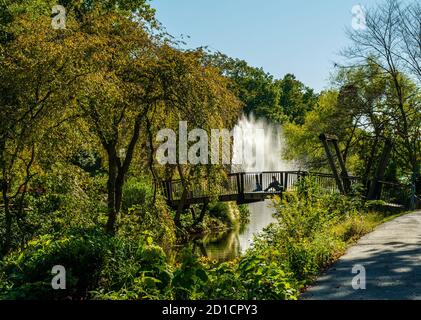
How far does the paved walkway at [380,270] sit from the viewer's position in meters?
8.09

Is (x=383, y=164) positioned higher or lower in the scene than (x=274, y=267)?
higher

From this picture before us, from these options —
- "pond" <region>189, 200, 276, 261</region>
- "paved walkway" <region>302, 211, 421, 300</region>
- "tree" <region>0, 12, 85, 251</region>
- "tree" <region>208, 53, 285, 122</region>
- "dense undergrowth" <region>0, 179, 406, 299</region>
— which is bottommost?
"pond" <region>189, 200, 276, 261</region>

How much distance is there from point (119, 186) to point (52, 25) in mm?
5065

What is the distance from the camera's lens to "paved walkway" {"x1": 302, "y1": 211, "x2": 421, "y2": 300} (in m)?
8.09

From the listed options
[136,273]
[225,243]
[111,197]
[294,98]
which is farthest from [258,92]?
[136,273]

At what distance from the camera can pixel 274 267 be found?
27.2ft

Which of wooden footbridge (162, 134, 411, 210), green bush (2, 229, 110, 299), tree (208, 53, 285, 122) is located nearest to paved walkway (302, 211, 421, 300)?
green bush (2, 229, 110, 299)

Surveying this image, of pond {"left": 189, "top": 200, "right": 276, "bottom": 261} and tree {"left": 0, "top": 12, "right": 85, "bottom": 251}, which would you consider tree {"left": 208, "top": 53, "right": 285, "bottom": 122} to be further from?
tree {"left": 0, "top": 12, "right": 85, "bottom": 251}

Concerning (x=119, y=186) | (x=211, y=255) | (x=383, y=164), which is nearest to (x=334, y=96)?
(x=383, y=164)

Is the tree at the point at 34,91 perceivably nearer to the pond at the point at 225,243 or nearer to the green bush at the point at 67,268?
the green bush at the point at 67,268

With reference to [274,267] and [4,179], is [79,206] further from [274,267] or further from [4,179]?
[274,267]

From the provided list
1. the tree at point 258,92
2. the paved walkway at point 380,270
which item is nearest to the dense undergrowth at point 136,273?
the paved walkway at point 380,270

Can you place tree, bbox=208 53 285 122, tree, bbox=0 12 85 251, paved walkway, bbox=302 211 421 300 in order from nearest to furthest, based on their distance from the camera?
1. paved walkway, bbox=302 211 421 300
2. tree, bbox=0 12 85 251
3. tree, bbox=208 53 285 122
